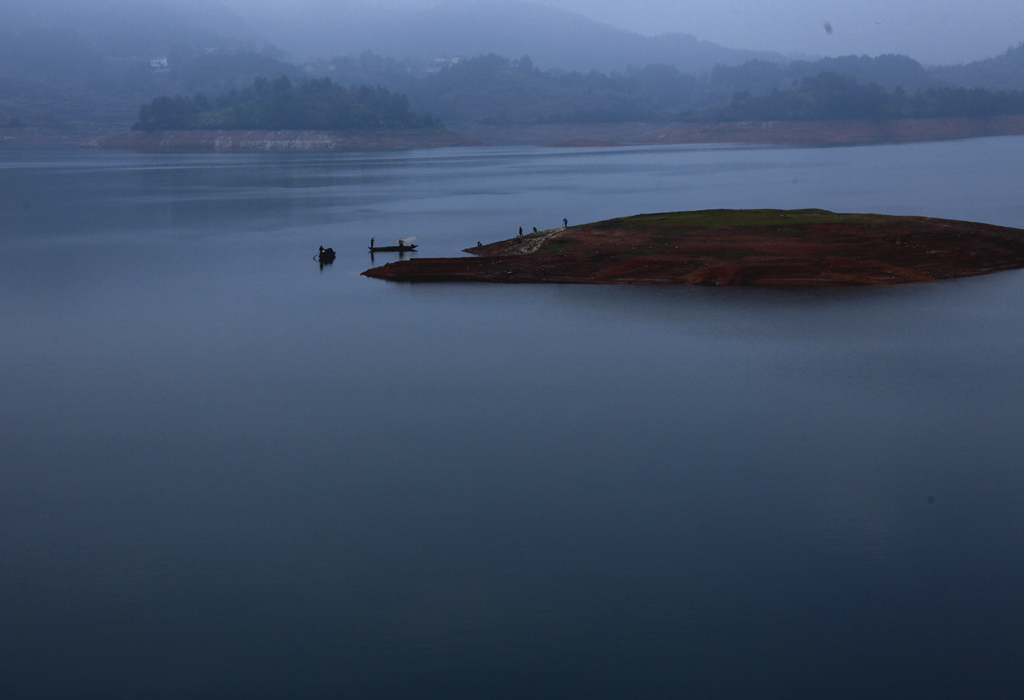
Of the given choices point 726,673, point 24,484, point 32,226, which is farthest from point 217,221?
point 726,673

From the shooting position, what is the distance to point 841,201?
11388 cm

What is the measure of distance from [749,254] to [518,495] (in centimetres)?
4218

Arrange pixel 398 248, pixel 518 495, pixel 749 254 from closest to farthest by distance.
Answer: pixel 518 495 < pixel 749 254 < pixel 398 248

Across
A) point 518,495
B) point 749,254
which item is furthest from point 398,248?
point 518,495

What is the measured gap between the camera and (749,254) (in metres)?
65.9

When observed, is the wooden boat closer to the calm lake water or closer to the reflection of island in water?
the reflection of island in water

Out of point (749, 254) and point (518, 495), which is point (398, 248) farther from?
point (518, 495)

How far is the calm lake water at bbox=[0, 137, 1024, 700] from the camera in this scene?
20.6 meters

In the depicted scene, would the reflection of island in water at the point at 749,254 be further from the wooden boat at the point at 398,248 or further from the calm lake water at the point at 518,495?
the wooden boat at the point at 398,248

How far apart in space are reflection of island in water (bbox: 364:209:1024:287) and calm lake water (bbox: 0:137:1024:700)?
11.4 ft

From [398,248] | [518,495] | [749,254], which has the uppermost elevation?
[398,248]

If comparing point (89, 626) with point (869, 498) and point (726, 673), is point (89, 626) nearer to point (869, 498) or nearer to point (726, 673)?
point (726, 673)

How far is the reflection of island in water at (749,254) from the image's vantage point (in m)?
61.8

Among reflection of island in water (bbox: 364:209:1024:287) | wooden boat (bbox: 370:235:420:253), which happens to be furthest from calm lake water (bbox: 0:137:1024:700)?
wooden boat (bbox: 370:235:420:253)
